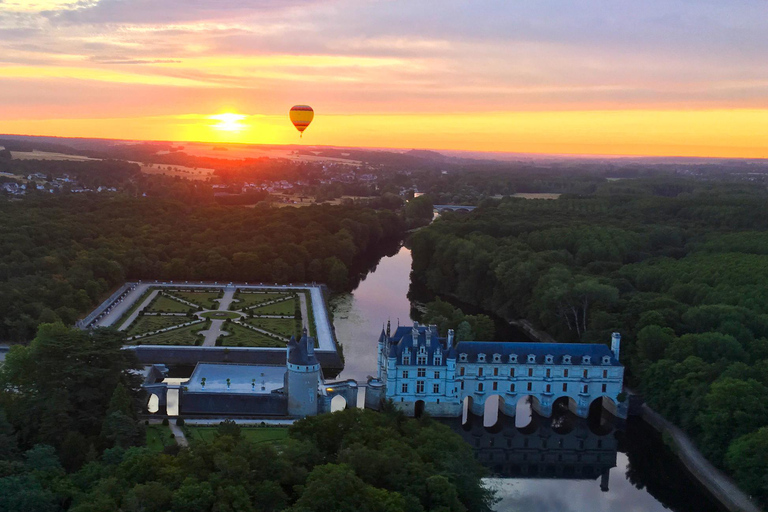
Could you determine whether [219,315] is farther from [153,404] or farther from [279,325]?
[153,404]

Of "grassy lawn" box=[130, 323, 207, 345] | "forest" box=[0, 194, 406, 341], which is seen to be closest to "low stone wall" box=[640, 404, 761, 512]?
"grassy lawn" box=[130, 323, 207, 345]

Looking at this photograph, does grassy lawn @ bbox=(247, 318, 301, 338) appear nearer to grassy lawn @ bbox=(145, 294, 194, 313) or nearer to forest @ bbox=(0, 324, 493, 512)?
grassy lawn @ bbox=(145, 294, 194, 313)

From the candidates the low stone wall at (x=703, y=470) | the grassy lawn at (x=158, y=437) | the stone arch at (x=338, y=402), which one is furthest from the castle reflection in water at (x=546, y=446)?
the grassy lawn at (x=158, y=437)

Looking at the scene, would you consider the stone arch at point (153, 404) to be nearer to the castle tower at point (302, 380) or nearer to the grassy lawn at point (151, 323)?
the castle tower at point (302, 380)

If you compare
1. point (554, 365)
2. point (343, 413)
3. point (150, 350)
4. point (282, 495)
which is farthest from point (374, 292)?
point (282, 495)

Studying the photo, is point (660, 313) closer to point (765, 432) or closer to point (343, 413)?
point (765, 432)

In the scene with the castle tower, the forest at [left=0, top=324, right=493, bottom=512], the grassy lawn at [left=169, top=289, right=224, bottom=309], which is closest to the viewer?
the forest at [left=0, top=324, right=493, bottom=512]

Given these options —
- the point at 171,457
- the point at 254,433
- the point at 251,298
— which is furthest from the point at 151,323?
the point at 171,457

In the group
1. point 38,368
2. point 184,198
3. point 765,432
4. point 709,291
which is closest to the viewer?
point 765,432
